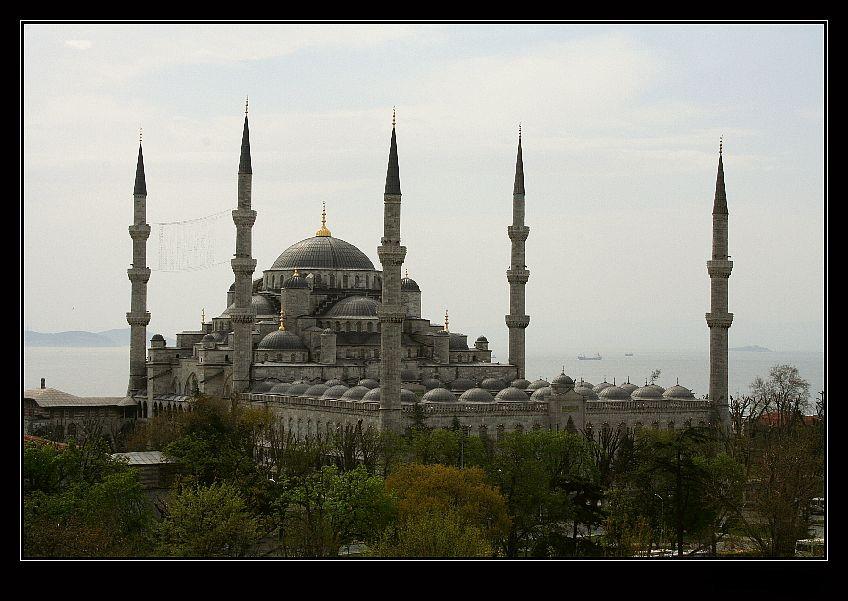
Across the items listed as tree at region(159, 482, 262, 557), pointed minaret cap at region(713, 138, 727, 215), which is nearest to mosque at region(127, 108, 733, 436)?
pointed minaret cap at region(713, 138, 727, 215)

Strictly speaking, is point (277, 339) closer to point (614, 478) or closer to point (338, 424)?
point (338, 424)

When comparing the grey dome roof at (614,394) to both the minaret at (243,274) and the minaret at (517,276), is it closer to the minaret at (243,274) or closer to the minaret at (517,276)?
the minaret at (517,276)

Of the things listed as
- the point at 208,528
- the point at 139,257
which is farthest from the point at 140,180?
the point at 208,528

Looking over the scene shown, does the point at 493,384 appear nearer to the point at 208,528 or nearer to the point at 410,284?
the point at 410,284

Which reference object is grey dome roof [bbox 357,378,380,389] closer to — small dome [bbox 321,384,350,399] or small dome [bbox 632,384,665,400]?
small dome [bbox 321,384,350,399]

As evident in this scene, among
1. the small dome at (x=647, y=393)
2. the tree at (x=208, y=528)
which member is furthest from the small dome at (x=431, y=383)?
the tree at (x=208, y=528)
